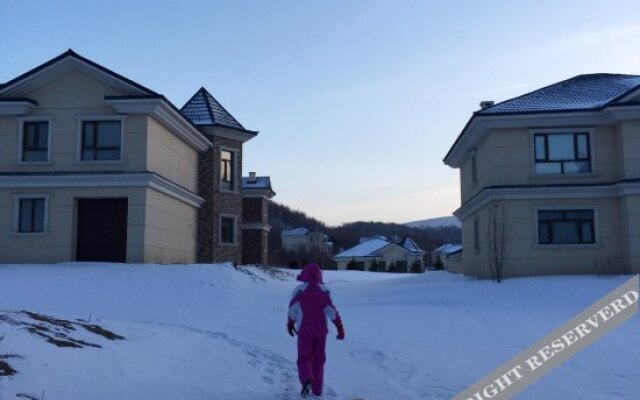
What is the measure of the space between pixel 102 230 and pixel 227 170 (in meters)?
8.78

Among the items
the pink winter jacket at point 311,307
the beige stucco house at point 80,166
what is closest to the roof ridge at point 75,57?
the beige stucco house at point 80,166

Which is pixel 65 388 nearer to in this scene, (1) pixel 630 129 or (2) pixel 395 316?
(2) pixel 395 316

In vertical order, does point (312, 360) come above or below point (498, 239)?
below

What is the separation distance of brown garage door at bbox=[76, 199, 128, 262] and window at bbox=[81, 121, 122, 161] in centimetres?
157

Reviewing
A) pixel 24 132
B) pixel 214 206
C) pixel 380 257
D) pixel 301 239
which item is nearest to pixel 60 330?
pixel 24 132

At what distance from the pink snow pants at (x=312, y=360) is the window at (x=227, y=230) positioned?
71.3ft

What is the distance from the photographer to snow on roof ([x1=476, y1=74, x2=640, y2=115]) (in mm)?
20578

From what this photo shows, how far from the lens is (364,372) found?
8414mm

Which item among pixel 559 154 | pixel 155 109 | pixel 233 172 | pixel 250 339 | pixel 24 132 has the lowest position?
pixel 250 339

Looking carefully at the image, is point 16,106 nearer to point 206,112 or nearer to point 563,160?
point 206,112

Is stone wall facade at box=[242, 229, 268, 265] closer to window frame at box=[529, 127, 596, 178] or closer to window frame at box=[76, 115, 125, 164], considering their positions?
window frame at box=[76, 115, 125, 164]

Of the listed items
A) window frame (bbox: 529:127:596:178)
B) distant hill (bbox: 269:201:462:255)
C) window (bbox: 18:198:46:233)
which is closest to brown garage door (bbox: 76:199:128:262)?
window (bbox: 18:198:46:233)

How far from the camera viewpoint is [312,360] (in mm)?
6867

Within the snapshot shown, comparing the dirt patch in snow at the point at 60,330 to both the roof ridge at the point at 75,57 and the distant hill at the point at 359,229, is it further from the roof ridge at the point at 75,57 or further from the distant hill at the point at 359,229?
the distant hill at the point at 359,229
